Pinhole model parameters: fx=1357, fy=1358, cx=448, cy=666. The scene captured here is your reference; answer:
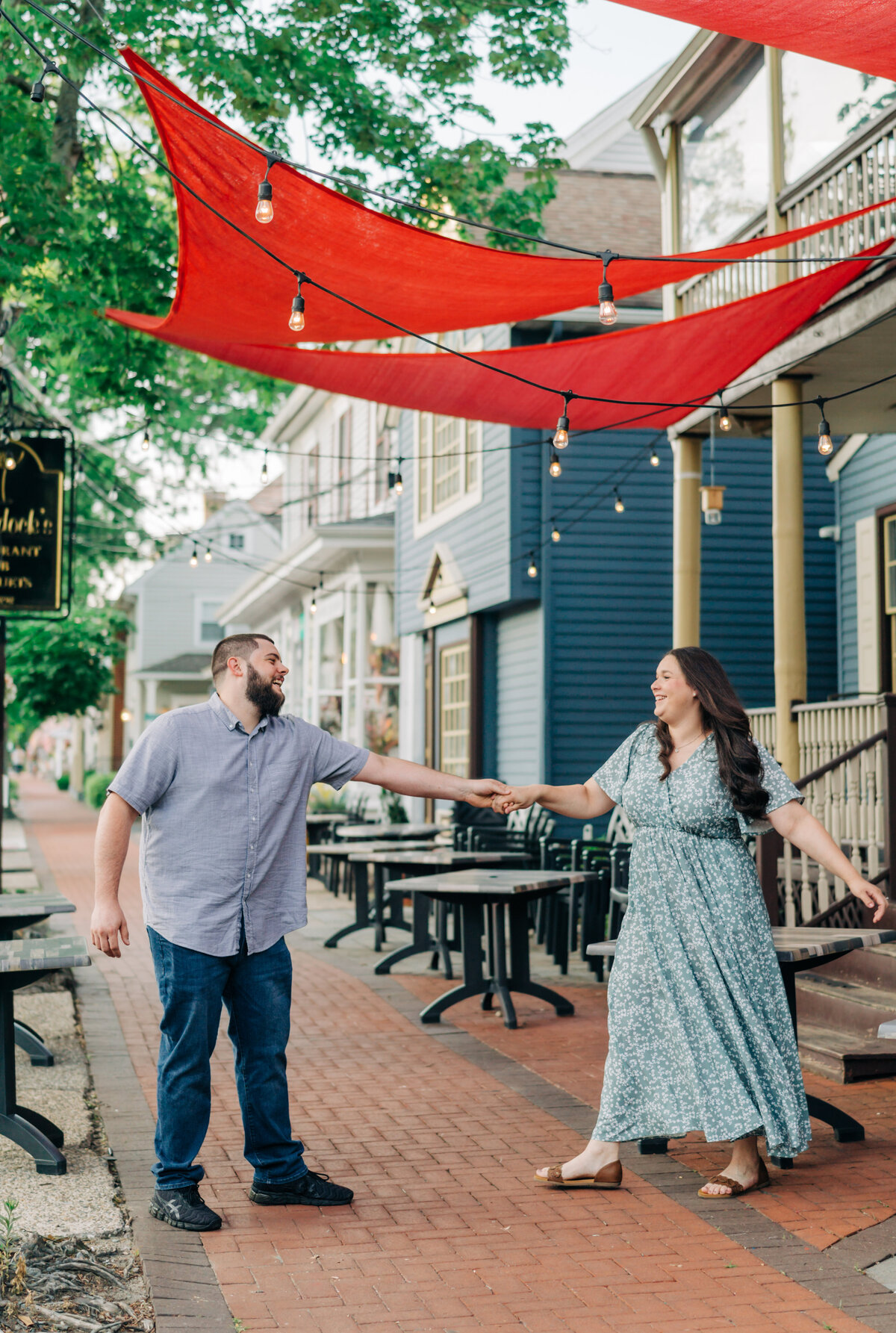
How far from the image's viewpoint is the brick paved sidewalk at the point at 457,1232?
11.4ft

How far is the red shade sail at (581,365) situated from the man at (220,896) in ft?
10.6

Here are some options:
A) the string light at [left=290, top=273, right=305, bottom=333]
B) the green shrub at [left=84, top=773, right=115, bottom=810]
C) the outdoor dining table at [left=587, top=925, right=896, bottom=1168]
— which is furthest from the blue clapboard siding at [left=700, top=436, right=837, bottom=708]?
the green shrub at [left=84, top=773, right=115, bottom=810]

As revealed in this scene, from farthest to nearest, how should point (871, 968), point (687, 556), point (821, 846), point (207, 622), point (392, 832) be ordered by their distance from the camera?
point (207, 622)
point (392, 832)
point (687, 556)
point (871, 968)
point (821, 846)

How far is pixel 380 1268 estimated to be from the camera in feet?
12.4

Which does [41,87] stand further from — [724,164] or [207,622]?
[207,622]

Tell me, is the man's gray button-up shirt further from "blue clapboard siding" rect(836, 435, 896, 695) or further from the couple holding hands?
"blue clapboard siding" rect(836, 435, 896, 695)

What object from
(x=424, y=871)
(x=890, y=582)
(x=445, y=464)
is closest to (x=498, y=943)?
(x=424, y=871)

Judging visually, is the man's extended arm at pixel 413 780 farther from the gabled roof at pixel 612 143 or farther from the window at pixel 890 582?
the gabled roof at pixel 612 143

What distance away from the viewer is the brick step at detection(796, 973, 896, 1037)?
6.31m

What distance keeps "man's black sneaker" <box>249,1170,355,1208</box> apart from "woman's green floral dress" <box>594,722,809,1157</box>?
871 mm

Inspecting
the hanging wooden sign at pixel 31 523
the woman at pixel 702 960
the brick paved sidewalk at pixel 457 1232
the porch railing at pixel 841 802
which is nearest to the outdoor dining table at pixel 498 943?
the brick paved sidewalk at pixel 457 1232

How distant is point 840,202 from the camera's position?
8.63 metres

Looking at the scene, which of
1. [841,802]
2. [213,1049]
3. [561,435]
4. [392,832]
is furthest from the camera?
[392,832]

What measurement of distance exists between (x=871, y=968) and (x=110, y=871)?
4.30 metres
